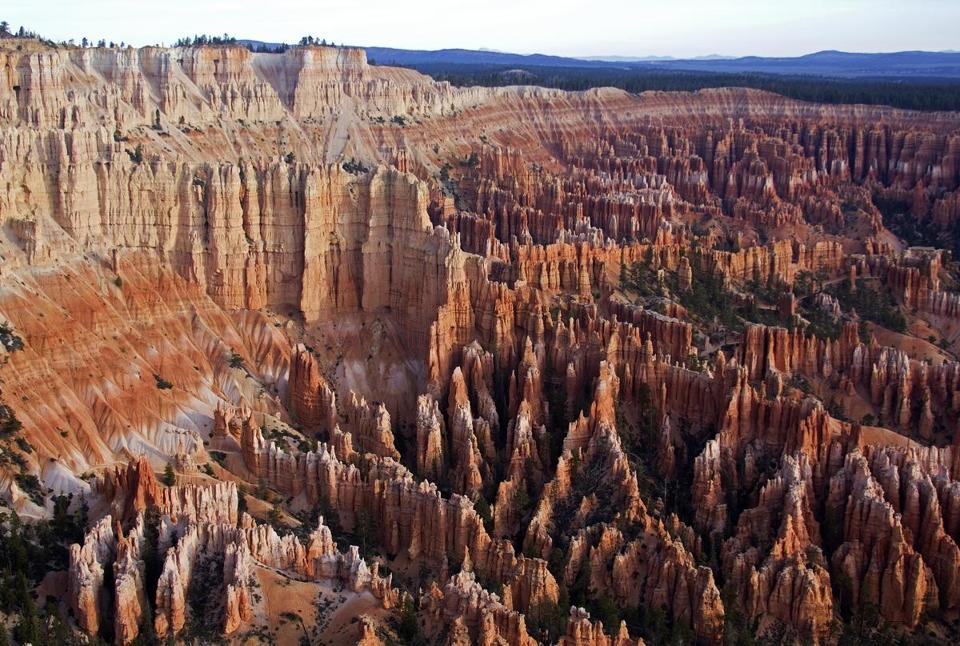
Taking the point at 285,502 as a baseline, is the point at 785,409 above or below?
above

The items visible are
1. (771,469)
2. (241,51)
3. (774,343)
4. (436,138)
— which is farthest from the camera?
(436,138)

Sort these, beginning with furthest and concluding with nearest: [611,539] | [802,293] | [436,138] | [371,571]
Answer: [436,138], [802,293], [611,539], [371,571]

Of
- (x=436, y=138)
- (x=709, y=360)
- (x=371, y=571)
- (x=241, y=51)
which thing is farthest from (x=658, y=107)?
(x=371, y=571)

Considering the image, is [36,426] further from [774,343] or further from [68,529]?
[774,343]

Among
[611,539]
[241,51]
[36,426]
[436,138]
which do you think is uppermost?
[241,51]

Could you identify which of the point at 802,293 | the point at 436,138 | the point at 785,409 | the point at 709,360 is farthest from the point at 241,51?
the point at 785,409

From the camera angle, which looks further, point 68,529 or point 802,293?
point 802,293
